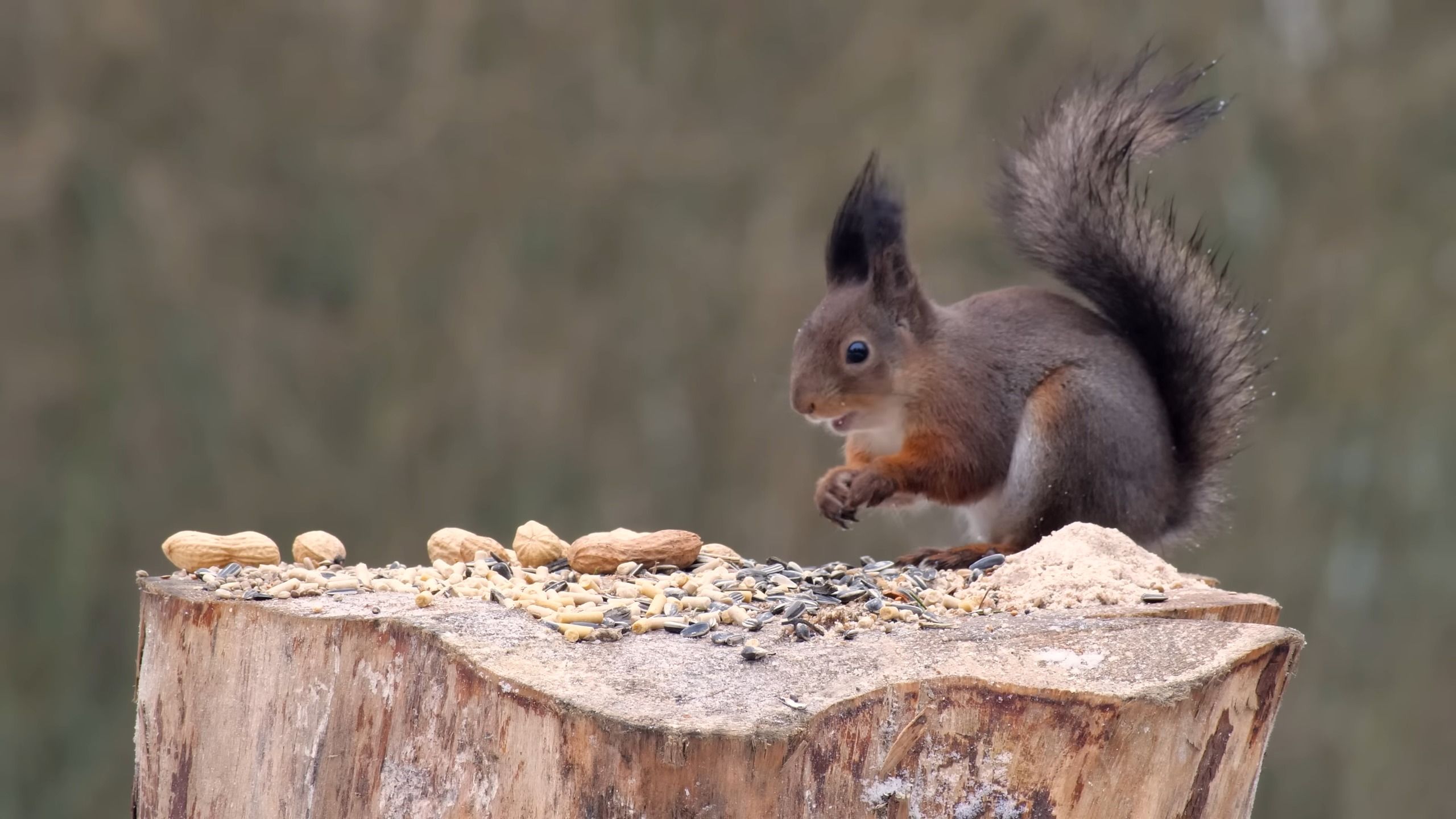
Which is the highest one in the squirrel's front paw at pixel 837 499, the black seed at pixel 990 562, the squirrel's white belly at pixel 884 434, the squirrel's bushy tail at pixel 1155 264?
the squirrel's bushy tail at pixel 1155 264

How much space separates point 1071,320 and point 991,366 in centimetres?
12

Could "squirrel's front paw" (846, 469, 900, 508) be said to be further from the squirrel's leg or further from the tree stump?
the tree stump

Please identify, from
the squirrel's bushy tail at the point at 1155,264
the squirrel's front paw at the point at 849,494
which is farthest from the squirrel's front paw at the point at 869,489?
the squirrel's bushy tail at the point at 1155,264

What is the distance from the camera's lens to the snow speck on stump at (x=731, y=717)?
2.97 feet

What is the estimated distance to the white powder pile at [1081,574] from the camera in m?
1.21

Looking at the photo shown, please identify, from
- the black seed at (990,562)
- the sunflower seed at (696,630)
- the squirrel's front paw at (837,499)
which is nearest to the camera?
the sunflower seed at (696,630)

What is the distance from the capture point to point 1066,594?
122cm

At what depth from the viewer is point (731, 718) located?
90 cm

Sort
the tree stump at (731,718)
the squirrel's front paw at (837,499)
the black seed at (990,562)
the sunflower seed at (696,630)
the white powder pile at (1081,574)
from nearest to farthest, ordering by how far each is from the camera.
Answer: the tree stump at (731,718), the sunflower seed at (696,630), the white powder pile at (1081,574), the black seed at (990,562), the squirrel's front paw at (837,499)

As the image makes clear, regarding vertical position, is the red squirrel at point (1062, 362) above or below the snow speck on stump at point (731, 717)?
above

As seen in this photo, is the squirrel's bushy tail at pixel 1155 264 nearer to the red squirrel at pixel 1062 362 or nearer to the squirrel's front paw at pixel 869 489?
the red squirrel at pixel 1062 362

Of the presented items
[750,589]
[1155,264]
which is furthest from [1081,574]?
[1155,264]

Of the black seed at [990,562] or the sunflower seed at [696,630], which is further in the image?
the black seed at [990,562]

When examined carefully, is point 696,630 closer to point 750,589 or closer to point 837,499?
point 750,589
